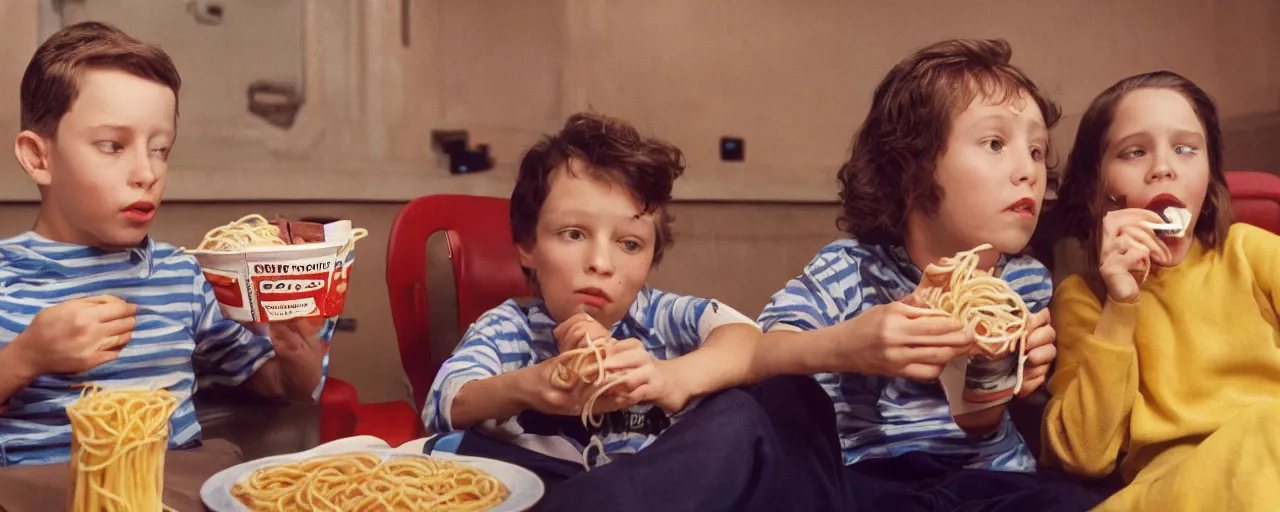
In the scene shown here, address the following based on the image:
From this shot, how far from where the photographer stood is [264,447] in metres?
1.24

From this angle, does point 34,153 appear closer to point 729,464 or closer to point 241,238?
point 241,238

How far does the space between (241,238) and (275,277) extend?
104mm

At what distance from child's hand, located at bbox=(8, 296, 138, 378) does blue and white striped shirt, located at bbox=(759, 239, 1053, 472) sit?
2.41 ft

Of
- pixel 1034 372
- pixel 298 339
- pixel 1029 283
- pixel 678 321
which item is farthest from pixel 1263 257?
pixel 298 339

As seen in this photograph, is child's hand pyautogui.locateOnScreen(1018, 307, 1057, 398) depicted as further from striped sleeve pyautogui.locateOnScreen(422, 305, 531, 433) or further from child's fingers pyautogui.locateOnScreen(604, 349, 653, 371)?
striped sleeve pyautogui.locateOnScreen(422, 305, 531, 433)

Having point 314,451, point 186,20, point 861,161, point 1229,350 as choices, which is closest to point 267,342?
point 314,451

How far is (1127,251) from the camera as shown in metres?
1.16

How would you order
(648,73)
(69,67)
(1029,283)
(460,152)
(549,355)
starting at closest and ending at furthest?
1. (69,67)
2. (549,355)
3. (1029,283)
4. (460,152)
5. (648,73)

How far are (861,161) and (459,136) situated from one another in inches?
32.1

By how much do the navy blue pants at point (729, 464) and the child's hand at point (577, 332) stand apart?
0.13 m

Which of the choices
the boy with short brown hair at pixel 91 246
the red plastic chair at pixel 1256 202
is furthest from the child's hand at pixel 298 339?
the red plastic chair at pixel 1256 202

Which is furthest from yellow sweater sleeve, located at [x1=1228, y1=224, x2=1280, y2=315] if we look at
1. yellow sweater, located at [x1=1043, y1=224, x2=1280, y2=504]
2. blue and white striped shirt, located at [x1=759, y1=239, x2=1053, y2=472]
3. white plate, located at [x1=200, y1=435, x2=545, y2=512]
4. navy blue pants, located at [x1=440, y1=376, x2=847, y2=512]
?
white plate, located at [x1=200, y1=435, x2=545, y2=512]

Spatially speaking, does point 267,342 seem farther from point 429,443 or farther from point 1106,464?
point 1106,464

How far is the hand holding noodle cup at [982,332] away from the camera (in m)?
1.02
